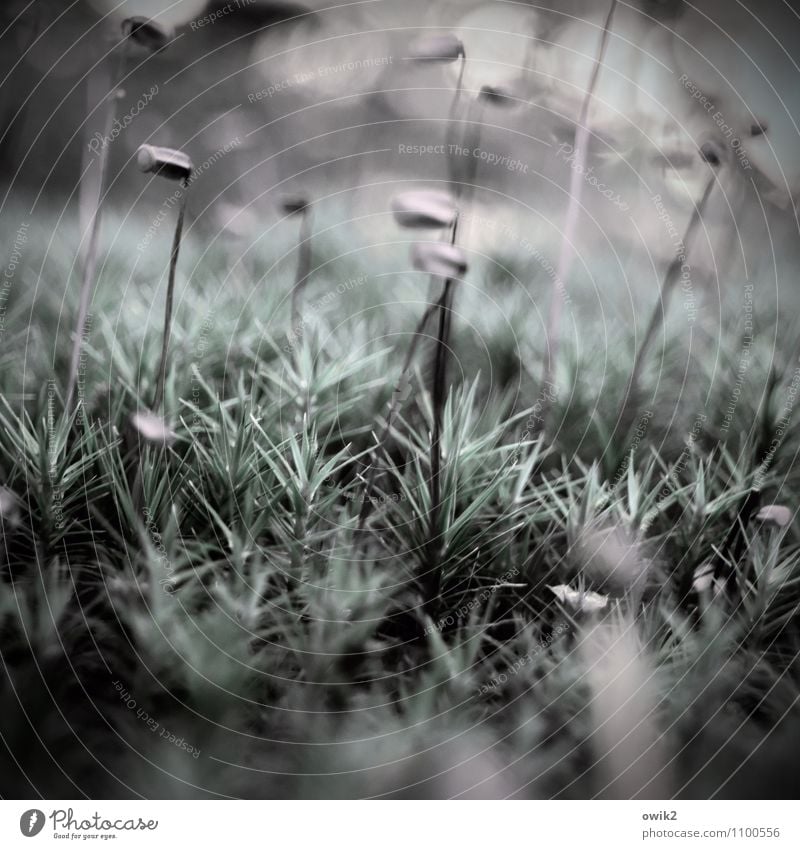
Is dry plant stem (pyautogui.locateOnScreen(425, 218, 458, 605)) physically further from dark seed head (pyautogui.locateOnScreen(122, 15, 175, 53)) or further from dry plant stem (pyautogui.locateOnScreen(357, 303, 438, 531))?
dark seed head (pyautogui.locateOnScreen(122, 15, 175, 53))

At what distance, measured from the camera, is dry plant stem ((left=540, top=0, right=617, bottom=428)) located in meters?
0.51

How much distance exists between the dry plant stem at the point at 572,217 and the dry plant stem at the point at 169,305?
0.29 meters

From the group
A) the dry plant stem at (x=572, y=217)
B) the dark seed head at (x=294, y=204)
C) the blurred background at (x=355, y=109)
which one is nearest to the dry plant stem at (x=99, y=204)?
the blurred background at (x=355, y=109)

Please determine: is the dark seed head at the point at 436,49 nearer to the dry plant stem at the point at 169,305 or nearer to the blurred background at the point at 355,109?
the blurred background at the point at 355,109

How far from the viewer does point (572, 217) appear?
52 cm

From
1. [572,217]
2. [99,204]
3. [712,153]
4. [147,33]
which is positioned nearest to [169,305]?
[99,204]

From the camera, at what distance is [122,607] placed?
1.59ft

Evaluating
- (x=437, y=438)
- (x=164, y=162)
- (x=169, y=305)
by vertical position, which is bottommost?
(x=437, y=438)

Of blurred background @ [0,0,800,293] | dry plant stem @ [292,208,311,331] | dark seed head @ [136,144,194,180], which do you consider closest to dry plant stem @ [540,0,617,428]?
blurred background @ [0,0,800,293]

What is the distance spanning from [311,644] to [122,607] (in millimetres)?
142

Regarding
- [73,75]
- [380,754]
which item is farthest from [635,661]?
[73,75]

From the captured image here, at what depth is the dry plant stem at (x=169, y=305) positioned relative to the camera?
48cm

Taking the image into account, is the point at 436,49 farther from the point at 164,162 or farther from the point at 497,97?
the point at 164,162

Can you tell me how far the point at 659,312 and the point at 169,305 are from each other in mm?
379
